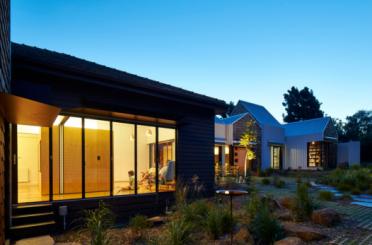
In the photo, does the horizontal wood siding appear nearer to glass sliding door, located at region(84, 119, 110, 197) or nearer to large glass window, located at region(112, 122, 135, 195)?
large glass window, located at region(112, 122, 135, 195)

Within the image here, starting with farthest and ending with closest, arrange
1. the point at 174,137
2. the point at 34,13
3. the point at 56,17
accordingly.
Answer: the point at 56,17, the point at 34,13, the point at 174,137

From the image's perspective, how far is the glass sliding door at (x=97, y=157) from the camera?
745cm

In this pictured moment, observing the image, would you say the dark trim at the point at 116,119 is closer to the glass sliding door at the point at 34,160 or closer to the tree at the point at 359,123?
the glass sliding door at the point at 34,160

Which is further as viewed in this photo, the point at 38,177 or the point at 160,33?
the point at 160,33

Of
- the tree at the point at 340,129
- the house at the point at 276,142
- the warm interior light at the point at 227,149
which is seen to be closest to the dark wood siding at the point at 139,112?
the house at the point at 276,142

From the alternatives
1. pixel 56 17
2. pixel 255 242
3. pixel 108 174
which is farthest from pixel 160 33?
pixel 255 242

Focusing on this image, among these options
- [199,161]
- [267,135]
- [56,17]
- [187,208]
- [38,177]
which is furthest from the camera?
[267,135]

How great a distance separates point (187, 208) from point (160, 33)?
10423mm

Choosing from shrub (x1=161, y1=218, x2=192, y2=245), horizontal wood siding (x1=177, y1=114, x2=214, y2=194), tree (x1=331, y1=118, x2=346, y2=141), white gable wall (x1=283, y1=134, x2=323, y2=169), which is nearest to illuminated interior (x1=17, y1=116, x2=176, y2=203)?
horizontal wood siding (x1=177, y1=114, x2=214, y2=194)

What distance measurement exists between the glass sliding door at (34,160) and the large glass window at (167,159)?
127 inches

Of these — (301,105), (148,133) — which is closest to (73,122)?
(148,133)

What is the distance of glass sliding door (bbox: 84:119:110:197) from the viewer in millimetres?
7445

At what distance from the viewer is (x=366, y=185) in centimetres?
1199

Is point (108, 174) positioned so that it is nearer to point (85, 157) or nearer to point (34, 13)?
point (85, 157)
